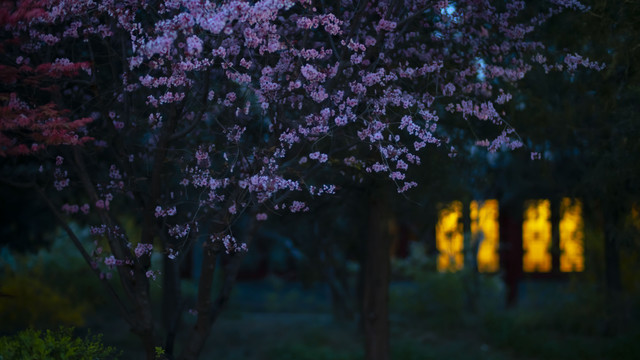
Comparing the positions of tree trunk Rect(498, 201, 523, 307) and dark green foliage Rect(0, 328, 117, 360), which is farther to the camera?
tree trunk Rect(498, 201, 523, 307)

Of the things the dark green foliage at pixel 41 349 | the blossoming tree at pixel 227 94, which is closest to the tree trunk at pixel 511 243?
the blossoming tree at pixel 227 94

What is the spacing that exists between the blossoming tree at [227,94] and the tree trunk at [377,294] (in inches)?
63.8

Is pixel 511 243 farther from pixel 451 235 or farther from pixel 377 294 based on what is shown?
pixel 377 294

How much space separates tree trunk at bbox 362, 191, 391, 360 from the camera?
917cm

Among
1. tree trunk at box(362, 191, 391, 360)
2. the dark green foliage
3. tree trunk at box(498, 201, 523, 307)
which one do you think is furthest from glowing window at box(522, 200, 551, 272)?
the dark green foliage

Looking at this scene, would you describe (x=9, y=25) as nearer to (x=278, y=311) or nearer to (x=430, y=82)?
(x=430, y=82)

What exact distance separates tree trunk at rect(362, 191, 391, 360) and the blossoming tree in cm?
162

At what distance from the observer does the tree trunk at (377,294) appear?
9.17 meters

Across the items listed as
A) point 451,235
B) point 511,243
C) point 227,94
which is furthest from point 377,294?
point 511,243

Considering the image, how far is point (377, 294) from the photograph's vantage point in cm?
923

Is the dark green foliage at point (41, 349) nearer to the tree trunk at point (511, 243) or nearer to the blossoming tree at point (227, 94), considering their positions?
the blossoming tree at point (227, 94)

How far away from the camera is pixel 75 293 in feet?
43.1

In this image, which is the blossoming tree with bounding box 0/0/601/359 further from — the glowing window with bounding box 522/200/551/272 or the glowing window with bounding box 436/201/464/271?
the glowing window with bounding box 522/200/551/272

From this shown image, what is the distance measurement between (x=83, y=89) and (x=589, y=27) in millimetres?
6398
